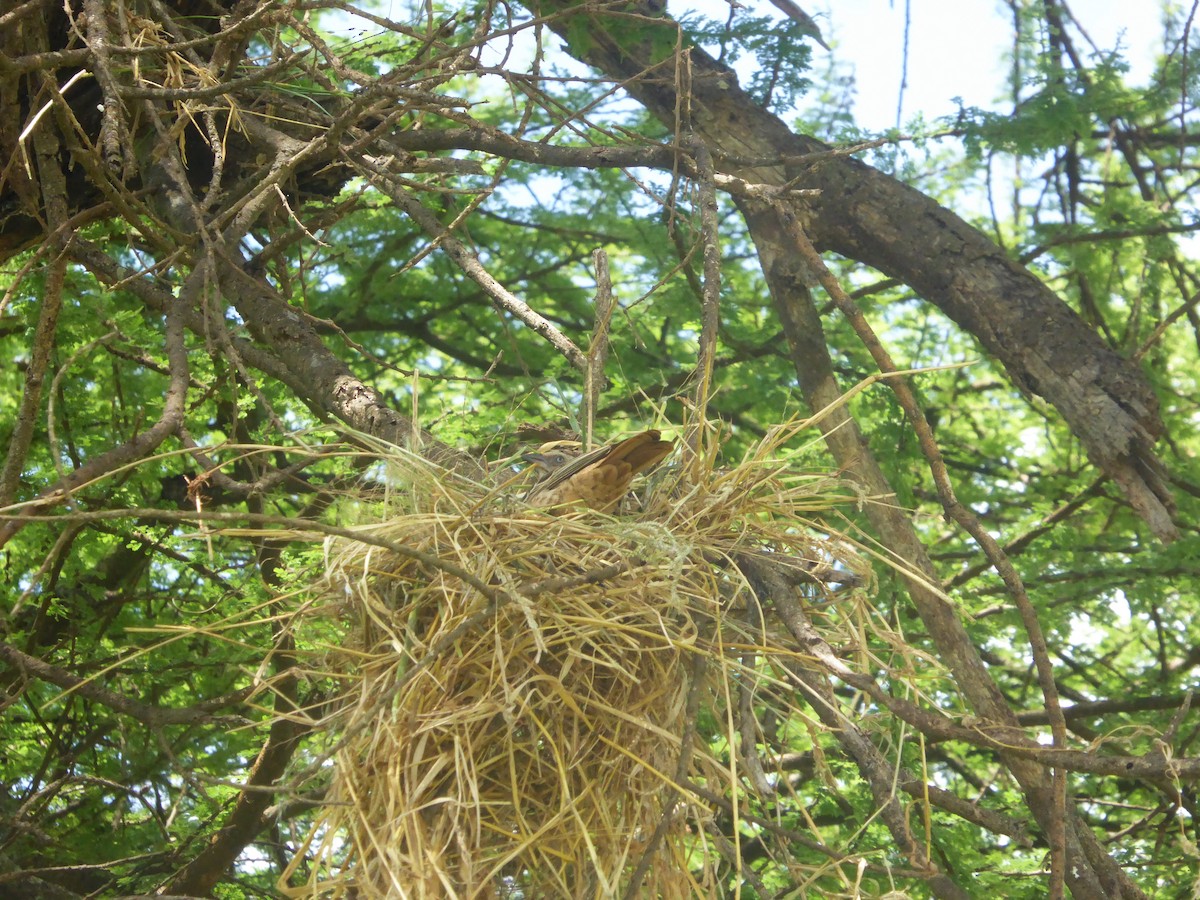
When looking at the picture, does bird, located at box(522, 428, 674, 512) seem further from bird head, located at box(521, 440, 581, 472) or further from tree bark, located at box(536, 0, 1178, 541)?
tree bark, located at box(536, 0, 1178, 541)

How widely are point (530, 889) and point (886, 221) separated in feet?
8.00

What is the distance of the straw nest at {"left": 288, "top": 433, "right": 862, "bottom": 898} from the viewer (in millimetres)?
1542

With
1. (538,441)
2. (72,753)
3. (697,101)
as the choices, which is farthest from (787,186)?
(72,753)

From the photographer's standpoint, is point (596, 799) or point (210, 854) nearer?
point (596, 799)

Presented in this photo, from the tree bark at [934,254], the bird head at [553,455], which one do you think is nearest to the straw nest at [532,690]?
the bird head at [553,455]

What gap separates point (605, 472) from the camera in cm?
185

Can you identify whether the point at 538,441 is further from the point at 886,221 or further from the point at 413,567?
the point at 886,221

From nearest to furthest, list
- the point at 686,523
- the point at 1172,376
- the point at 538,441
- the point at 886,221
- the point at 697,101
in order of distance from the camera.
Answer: the point at 686,523
the point at 538,441
the point at 886,221
the point at 697,101
the point at 1172,376

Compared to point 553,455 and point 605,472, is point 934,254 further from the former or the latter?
point 605,472

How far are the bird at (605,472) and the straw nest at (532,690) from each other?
7cm

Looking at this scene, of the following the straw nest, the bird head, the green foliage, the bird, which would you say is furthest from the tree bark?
the straw nest

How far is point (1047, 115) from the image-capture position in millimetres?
4016

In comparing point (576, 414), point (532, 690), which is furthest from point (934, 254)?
point (532, 690)

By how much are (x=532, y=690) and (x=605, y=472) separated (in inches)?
16.8
